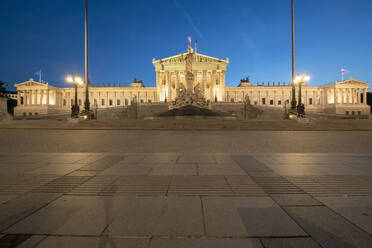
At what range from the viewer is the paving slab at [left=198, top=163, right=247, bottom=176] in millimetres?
4363

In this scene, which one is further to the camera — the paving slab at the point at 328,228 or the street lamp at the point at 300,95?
the street lamp at the point at 300,95

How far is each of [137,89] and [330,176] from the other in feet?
257

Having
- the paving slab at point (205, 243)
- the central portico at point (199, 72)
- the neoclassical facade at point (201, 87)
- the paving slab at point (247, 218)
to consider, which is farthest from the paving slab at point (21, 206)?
the central portico at point (199, 72)

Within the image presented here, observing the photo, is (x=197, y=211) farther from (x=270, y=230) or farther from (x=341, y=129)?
(x=341, y=129)

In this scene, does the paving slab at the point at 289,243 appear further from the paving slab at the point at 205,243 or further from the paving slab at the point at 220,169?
the paving slab at the point at 220,169

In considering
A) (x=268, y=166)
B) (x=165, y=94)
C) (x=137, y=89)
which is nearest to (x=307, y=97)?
(x=165, y=94)

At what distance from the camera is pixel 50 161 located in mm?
5629

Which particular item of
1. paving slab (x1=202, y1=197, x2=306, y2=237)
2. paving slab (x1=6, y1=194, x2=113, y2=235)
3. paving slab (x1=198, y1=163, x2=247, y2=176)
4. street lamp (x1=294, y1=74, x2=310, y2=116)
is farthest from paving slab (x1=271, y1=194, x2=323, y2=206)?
street lamp (x1=294, y1=74, x2=310, y2=116)

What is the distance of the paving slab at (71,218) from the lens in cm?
212

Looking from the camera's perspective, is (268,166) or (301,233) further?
(268,166)

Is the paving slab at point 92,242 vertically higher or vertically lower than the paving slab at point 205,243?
higher

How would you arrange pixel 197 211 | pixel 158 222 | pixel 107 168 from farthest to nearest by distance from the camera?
pixel 107 168 < pixel 197 211 < pixel 158 222

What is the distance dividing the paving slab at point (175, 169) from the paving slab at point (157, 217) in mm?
1358

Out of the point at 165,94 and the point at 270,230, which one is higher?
the point at 165,94
